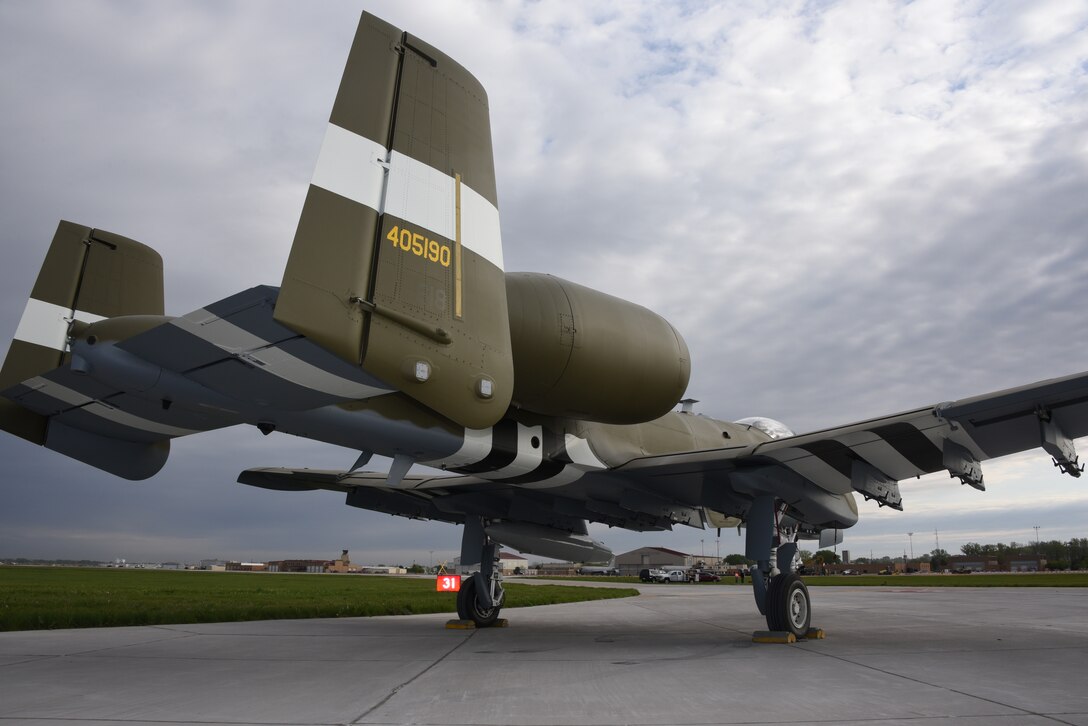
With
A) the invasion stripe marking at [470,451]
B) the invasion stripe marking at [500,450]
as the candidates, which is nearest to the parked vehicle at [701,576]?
the invasion stripe marking at [500,450]

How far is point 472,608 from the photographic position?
37.8 ft

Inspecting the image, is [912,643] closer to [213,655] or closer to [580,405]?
[580,405]

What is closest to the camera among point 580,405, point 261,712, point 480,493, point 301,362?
point 261,712

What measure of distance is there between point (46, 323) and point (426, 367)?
4.92 metres

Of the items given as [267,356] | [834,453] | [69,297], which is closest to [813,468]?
[834,453]

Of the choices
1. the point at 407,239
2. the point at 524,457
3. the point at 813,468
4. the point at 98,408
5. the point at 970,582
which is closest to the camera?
the point at 407,239

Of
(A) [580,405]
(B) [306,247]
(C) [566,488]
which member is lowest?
(C) [566,488]

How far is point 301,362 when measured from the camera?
5129 millimetres

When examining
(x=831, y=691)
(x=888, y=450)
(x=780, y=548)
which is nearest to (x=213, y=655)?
(x=831, y=691)

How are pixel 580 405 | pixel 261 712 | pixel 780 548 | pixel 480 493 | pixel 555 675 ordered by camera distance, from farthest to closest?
pixel 480 493, pixel 780 548, pixel 580 405, pixel 555 675, pixel 261 712

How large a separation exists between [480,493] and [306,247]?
23.3 feet

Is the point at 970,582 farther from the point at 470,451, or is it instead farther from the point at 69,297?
the point at 69,297

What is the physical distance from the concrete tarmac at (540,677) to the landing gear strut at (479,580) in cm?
71

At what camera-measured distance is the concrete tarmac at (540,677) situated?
4.40m
